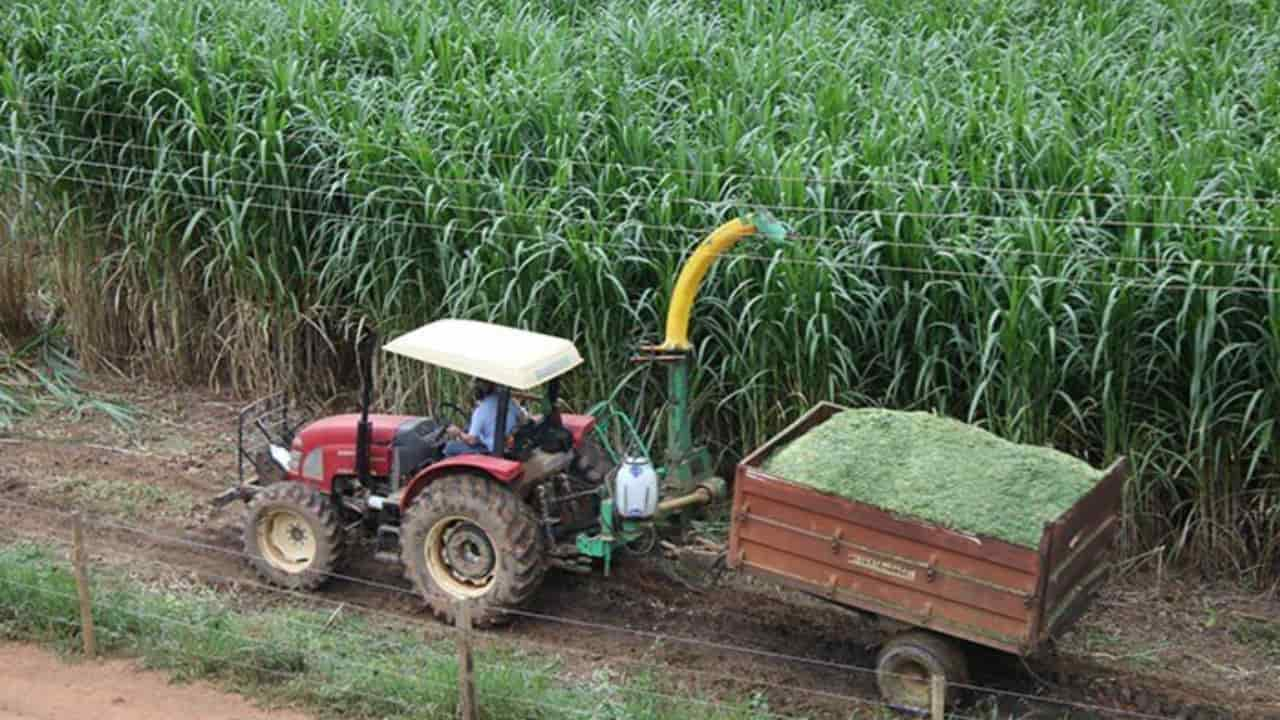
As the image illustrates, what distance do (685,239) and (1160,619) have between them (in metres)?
3.45

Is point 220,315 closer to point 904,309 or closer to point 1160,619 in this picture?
point 904,309

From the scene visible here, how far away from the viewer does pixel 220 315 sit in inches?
470

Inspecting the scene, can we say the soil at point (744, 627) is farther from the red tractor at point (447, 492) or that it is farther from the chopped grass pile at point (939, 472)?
the chopped grass pile at point (939, 472)

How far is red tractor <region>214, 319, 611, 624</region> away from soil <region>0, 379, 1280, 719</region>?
0.76 feet

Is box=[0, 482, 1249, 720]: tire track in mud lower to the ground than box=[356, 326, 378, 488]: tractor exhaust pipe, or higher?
lower

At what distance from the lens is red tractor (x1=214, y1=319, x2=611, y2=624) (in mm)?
8508

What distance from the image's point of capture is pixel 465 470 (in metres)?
8.60

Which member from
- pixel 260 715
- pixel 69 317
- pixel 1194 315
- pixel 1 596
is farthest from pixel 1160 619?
pixel 69 317

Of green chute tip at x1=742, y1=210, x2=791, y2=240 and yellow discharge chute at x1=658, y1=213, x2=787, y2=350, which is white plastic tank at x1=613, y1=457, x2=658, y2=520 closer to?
yellow discharge chute at x1=658, y1=213, x2=787, y2=350

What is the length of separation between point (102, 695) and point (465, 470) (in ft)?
6.63

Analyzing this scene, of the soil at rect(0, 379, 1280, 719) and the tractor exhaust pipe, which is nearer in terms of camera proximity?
the soil at rect(0, 379, 1280, 719)

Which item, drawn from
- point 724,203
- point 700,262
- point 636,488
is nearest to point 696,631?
point 636,488

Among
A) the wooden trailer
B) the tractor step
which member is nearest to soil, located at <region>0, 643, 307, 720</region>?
the tractor step

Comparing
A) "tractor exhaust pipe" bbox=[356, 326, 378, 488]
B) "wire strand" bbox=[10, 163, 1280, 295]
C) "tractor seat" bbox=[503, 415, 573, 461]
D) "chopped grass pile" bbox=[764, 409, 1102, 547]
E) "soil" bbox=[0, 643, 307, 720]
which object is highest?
"wire strand" bbox=[10, 163, 1280, 295]
